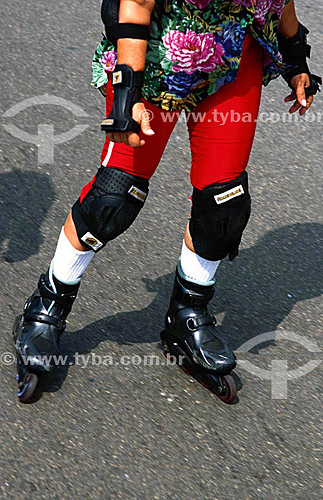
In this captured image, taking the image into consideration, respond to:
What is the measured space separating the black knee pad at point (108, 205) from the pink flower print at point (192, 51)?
44 cm

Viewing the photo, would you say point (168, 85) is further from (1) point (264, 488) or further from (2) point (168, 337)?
(1) point (264, 488)

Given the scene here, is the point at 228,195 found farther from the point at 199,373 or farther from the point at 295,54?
the point at 199,373

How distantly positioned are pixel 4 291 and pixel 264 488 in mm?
1476

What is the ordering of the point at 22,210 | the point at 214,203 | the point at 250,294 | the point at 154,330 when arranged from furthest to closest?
1. the point at 22,210
2. the point at 250,294
3. the point at 154,330
4. the point at 214,203

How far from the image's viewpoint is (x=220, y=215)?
298 centimetres

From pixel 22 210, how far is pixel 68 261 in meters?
1.29

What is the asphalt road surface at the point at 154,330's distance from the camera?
2.87 metres

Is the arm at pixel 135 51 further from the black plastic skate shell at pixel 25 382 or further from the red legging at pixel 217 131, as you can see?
the black plastic skate shell at pixel 25 382

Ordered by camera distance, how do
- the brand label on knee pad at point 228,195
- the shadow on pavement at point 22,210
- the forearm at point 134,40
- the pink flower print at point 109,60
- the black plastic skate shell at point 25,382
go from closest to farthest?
1. the forearm at point 134,40
2. the pink flower print at point 109,60
3. the brand label on knee pad at point 228,195
4. the black plastic skate shell at point 25,382
5. the shadow on pavement at point 22,210

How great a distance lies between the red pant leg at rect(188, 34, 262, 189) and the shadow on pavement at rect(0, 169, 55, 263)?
53.0 inches

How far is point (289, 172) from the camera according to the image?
16.4ft

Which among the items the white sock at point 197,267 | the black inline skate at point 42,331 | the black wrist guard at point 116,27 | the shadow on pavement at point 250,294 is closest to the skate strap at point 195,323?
the white sock at point 197,267

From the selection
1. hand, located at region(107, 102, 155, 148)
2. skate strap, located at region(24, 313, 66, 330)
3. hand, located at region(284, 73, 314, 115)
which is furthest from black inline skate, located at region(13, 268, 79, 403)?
hand, located at region(284, 73, 314, 115)

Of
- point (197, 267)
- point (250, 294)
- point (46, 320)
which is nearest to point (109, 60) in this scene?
point (197, 267)
